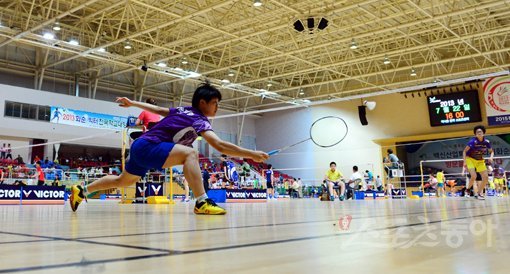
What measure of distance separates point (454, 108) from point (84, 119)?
68.0ft

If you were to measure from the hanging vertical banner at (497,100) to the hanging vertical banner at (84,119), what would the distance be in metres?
20.5

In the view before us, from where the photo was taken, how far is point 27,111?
850 inches

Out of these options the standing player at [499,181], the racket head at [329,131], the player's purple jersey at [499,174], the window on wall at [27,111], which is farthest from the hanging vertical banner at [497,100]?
the window on wall at [27,111]

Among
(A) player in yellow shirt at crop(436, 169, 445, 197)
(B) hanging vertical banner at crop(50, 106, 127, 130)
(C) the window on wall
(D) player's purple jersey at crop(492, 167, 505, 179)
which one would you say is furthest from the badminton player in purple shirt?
(B) hanging vertical banner at crop(50, 106, 127, 130)

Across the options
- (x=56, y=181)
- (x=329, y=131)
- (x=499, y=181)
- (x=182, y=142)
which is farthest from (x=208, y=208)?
(x=329, y=131)

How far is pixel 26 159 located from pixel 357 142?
20.0 meters

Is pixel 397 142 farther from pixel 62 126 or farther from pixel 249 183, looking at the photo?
pixel 62 126

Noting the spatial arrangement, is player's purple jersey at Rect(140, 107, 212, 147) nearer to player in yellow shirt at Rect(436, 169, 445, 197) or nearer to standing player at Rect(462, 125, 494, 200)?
standing player at Rect(462, 125, 494, 200)

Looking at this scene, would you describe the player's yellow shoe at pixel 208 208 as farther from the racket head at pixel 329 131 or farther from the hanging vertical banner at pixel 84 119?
the racket head at pixel 329 131

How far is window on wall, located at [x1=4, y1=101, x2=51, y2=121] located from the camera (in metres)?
21.0

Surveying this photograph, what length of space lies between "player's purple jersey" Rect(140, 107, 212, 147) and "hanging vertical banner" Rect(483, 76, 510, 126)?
2514 centimetres

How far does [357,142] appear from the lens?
97.3 feet

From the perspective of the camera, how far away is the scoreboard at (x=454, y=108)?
2525cm

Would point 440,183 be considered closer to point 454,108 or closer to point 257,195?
point 257,195
